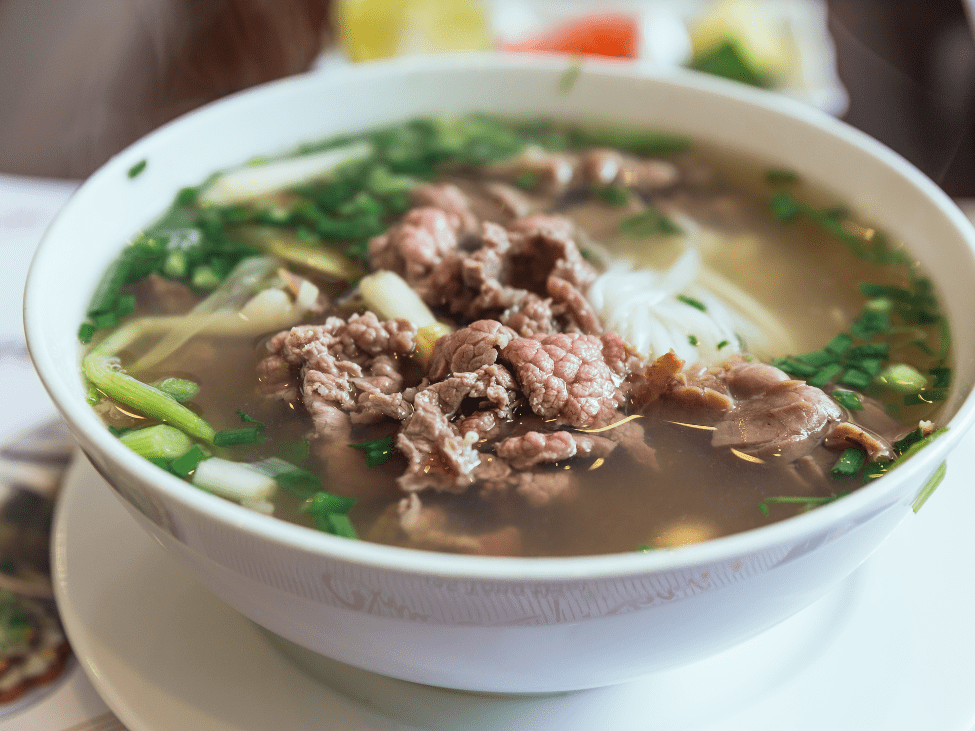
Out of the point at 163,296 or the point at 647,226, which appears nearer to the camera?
the point at 163,296

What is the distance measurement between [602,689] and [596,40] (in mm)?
3365

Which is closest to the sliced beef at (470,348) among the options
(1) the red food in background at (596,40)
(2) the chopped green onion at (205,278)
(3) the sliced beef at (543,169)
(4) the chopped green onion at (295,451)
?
(4) the chopped green onion at (295,451)

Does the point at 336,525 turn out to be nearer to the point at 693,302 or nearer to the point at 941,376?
the point at 693,302

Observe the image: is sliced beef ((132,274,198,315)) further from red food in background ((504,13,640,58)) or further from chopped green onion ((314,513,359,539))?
red food in background ((504,13,640,58))

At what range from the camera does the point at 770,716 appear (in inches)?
56.4

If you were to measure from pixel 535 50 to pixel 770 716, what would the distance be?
340 cm

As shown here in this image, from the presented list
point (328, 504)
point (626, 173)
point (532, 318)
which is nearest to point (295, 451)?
point (328, 504)

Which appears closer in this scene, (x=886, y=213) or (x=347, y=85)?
(x=886, y=213)

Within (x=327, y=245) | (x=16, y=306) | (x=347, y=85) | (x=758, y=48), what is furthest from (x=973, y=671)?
(x=758, y=48)

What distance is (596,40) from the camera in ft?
13.3

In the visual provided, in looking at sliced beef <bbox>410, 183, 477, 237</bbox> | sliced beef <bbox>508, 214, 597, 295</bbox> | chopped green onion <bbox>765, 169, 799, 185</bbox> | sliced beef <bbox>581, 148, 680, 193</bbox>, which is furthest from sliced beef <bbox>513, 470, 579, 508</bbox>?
chopped green onion <bbox>765, 169, 799, 185</bbox>

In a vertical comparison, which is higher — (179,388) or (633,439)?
(633,439)

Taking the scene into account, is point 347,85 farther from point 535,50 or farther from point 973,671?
point 973,671

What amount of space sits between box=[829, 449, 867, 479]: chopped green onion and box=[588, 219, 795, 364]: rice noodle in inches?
17.4
